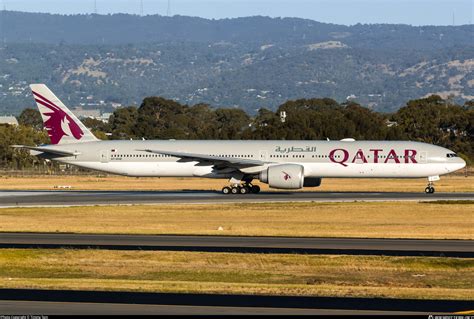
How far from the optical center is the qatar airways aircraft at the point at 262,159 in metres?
62.2

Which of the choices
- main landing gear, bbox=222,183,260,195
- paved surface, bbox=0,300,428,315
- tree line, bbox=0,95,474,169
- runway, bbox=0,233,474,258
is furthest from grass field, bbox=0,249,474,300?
tree line, bbox=0,95,474,169

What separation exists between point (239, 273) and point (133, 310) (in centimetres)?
719

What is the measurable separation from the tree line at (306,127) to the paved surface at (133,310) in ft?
314

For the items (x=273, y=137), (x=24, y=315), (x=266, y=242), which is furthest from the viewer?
(x=273, y=137)

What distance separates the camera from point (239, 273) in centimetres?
2747

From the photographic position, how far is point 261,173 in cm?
6144

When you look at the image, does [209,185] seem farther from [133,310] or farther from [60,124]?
[133,310]

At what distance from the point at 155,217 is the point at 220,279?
20224mm

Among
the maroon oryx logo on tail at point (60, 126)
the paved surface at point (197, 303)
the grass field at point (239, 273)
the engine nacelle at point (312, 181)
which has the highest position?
the maroon oryx logo on tail at point (60, 126)

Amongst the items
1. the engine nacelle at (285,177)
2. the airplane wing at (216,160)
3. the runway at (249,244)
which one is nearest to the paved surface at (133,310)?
the runway at (249,244)

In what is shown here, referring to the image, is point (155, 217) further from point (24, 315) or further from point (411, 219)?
point (24, 315)

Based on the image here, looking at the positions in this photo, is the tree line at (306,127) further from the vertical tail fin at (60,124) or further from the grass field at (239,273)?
the grass field at (239,273)

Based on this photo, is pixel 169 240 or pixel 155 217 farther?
pixel 155 217

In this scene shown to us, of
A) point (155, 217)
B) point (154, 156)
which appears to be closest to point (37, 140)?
point (154, 156)
